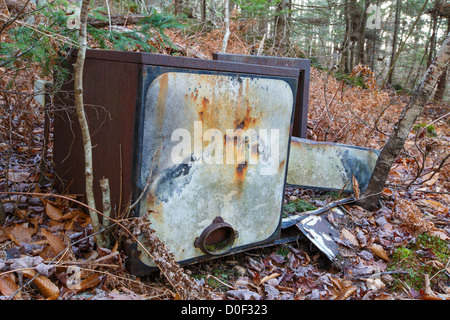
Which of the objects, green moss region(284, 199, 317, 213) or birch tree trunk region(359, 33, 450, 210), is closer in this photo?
birch tree trunk region(359, 33, 450, 210)

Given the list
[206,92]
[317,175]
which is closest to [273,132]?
[206,92]

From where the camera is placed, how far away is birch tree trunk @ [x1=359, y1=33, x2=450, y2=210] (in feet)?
9.78

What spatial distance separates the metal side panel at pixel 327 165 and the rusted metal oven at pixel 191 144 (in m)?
0.46

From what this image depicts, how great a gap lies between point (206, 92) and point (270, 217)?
1.15 m

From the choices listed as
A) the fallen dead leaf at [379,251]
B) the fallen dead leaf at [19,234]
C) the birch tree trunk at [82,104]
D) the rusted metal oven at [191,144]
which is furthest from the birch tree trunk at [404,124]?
the fallen dead leaf at [19,234]

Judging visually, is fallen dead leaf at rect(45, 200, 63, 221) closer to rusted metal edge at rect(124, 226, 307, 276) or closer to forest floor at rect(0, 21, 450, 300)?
forest floor at rect(0, 21, 450, 300)

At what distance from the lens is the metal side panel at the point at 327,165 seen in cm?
310

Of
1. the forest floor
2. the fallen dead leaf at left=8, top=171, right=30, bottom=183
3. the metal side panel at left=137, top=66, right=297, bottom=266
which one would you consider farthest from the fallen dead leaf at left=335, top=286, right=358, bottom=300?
the fallen dead leaf at left=8, top=171, right=30, bottom=183

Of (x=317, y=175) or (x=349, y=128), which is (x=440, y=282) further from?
(x=349, y=128)

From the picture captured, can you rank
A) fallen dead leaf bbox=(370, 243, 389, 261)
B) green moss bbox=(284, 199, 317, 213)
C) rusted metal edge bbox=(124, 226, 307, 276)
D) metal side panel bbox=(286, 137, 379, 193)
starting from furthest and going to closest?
green moss bbox=(284, 199, 317, 213)
metal side panel bbox=(286, 137, 379, 193)
fallen dead leaf bbox=(370, 243, 389, 261)
rusted metal edge bbox=(124, 226, 307, 276)

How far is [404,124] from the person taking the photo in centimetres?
313

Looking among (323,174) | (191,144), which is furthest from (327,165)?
(191,144)

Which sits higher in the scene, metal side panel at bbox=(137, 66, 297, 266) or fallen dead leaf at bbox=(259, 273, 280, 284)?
metal side panel at bbox=(137, 66, 297, 266)

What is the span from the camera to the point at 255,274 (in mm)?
2480
